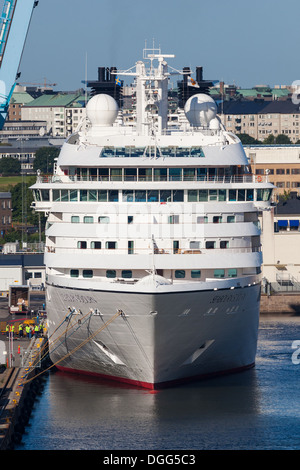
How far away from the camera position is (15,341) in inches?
2397

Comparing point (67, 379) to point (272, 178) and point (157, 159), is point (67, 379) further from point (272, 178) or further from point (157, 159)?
point (272, 178)

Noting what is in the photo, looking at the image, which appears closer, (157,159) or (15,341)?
(157,159)

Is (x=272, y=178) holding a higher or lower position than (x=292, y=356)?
higher

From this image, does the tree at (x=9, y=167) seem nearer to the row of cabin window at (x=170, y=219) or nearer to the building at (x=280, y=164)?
the building at (x=280, y=164)

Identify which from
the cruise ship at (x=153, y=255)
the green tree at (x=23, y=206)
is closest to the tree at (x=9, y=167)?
the green tree at (x=23, y=206)

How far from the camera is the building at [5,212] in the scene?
414 feet

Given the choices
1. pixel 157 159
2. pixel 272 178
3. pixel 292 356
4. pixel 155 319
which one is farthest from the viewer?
pixel 272 178

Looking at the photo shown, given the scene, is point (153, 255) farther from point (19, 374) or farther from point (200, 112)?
point (200, 112)

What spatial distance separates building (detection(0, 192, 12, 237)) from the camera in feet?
414

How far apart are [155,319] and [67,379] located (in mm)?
6961

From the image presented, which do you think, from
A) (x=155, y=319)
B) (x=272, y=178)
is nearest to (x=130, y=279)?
(x=155, y=319)

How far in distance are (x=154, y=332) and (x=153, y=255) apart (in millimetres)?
2843

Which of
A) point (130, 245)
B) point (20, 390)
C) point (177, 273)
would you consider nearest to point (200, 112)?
point (130, 245)
